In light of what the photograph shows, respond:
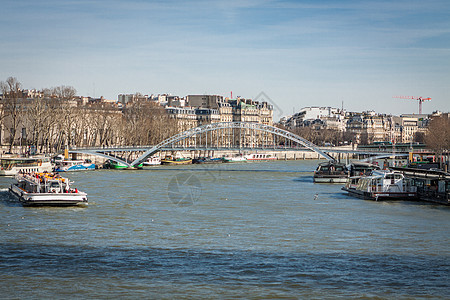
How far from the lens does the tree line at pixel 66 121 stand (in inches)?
1831

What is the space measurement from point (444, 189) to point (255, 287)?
13.4m

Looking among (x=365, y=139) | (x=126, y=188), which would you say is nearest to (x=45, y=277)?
(x=126, y=188)

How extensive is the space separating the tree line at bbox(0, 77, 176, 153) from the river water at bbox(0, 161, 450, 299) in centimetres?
2319

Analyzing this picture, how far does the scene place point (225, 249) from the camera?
15.4m

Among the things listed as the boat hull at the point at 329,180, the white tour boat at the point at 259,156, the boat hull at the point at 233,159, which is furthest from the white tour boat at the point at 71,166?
the white tour boat at the point at 259,156

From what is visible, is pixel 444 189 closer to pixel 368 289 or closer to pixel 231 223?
pixel 231 223

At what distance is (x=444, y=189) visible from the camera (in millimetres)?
24234

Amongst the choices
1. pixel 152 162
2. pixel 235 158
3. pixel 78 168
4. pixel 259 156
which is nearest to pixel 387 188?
pixel 78 168

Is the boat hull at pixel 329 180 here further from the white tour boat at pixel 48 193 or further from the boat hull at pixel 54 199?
the boat hull at pixel 54 199

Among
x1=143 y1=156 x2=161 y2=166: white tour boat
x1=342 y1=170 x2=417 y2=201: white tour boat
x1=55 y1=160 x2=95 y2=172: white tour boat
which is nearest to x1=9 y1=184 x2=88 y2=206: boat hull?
x1=342 y1=170 x2=417 y2=201: white tour boat

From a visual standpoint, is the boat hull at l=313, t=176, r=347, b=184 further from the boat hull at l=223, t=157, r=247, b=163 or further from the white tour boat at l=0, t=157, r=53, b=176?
the boat hull at l=223, t=157, r=247, b=163

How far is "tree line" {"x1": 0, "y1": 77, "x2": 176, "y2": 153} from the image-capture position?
46.5m

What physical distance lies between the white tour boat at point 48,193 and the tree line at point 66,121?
2058cm

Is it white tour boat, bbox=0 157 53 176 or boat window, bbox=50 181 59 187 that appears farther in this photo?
white tour boat, bbox=0 157 53 176
